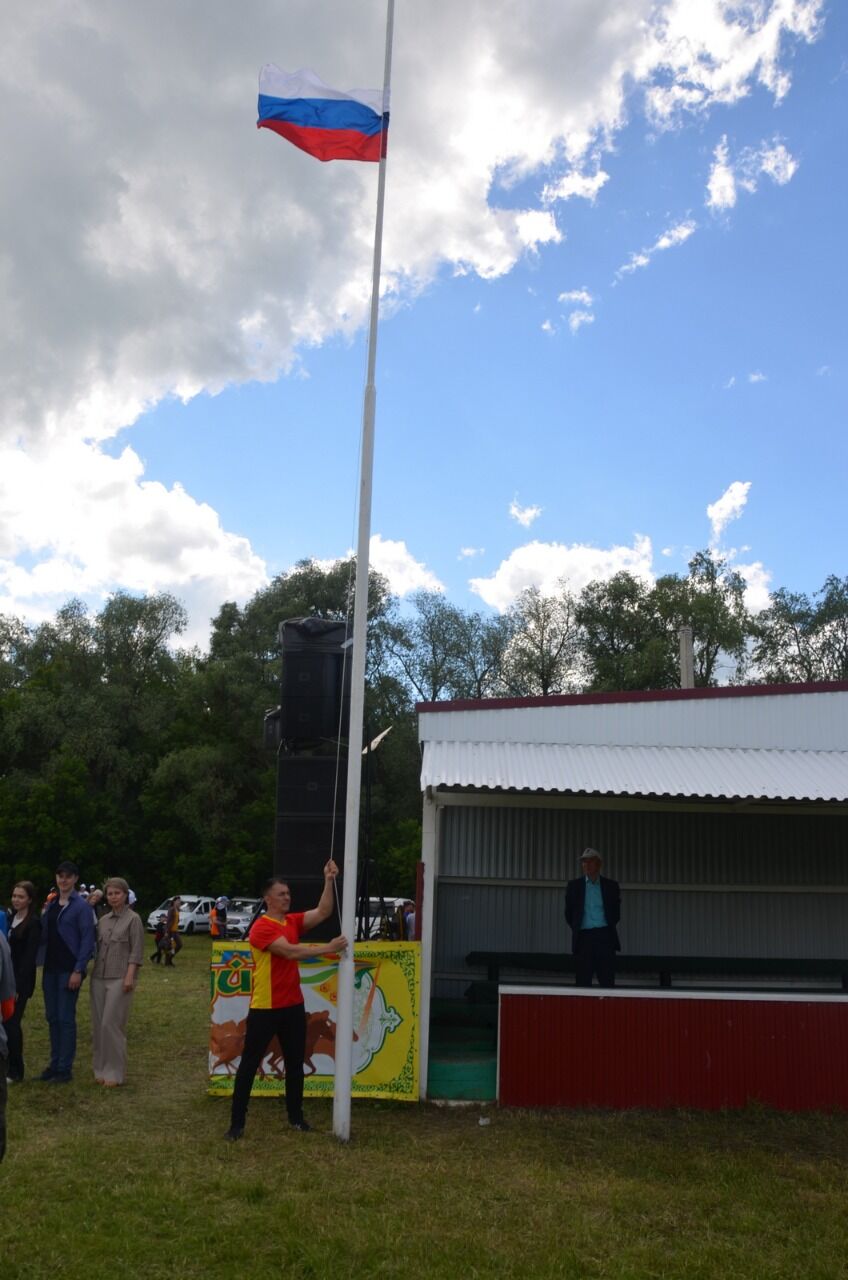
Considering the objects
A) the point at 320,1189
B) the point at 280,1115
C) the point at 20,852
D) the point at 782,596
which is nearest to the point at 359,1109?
the point at 280,1115

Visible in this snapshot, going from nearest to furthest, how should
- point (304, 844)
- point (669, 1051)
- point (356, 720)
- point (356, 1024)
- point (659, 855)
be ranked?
1. point (356, 720)
2. point (669, 1051)
3. point (356, 1024)
4. point (304, 844)
5. point (659, 855)

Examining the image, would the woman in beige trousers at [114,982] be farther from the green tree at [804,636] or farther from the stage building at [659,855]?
the green tree at [804,636]

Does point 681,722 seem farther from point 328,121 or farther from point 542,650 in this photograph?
point 542,650

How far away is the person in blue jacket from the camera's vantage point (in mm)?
7922

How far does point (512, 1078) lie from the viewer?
23.8ft

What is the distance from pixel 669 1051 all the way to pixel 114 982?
12.9ft

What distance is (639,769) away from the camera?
9.09 metres

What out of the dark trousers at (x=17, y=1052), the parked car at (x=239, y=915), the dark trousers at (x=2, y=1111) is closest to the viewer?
the dark trousers at (x=2, y=1111)

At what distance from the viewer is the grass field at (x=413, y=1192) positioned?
14.5 feet

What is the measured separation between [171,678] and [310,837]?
34.1 m

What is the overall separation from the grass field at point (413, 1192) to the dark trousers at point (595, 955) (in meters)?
1.55

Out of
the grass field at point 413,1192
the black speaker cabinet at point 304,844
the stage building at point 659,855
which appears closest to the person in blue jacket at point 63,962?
the grass field at point 413,1192

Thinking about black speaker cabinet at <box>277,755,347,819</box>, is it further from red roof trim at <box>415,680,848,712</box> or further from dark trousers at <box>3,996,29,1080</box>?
dark trousers at <box>3,996,29,1080</box>

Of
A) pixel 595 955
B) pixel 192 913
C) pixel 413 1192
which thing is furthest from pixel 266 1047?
pixel 192 913
